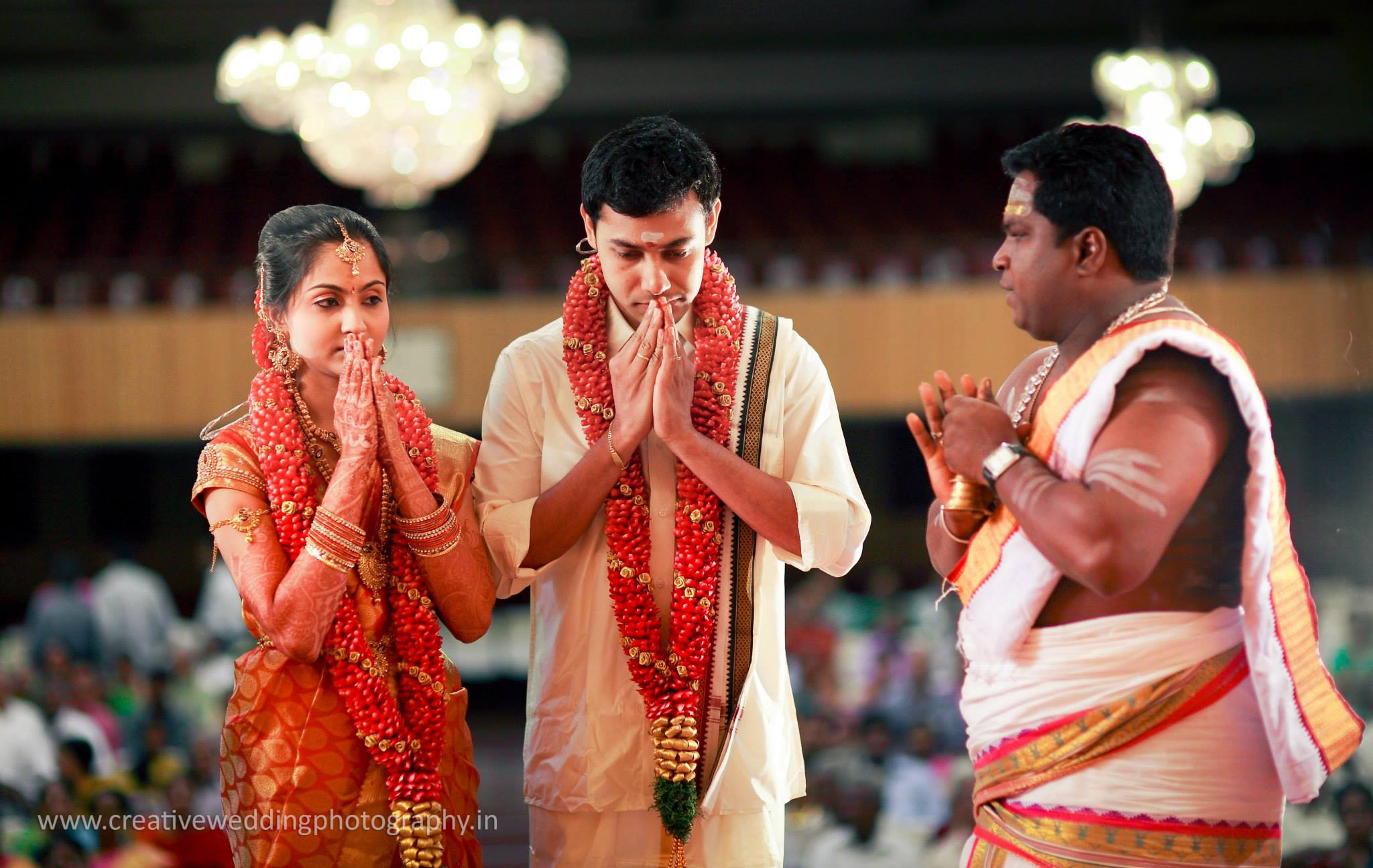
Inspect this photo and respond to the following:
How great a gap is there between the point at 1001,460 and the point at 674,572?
2.09 feet

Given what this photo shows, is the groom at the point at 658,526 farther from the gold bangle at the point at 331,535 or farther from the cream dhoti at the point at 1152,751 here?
the cream dhoti at the point at 1152,751

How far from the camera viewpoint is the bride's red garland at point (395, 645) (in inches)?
77.4

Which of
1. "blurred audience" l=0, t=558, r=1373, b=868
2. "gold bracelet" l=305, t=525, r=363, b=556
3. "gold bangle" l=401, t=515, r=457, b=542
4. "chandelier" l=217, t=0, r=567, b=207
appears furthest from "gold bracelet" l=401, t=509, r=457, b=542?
"chandelier" l=217, t=0, r=567, b=207

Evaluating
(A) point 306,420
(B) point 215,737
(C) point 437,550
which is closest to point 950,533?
(C) point 437,550

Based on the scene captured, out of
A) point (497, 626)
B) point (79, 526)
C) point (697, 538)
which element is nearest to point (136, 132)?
point (79, 526)

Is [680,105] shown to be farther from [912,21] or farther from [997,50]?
[997,50]

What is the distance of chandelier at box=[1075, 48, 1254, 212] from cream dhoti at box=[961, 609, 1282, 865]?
21.2 feet

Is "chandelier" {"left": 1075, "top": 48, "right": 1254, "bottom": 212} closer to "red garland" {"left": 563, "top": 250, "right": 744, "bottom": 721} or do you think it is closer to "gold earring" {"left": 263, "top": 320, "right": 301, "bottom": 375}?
"red garland" {"left": 563, "top": 250, "right": 744, "bottom": 721}

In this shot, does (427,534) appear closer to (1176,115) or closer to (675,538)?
(675,538)

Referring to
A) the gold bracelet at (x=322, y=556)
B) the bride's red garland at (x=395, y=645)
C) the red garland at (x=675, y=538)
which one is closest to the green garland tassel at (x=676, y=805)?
the red garland at (x=675, y=538)

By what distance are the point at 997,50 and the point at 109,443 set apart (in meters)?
7.66

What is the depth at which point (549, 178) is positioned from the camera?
10.8 meters

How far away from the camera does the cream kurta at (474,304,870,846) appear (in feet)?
6.94

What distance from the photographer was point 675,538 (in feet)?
7.12
